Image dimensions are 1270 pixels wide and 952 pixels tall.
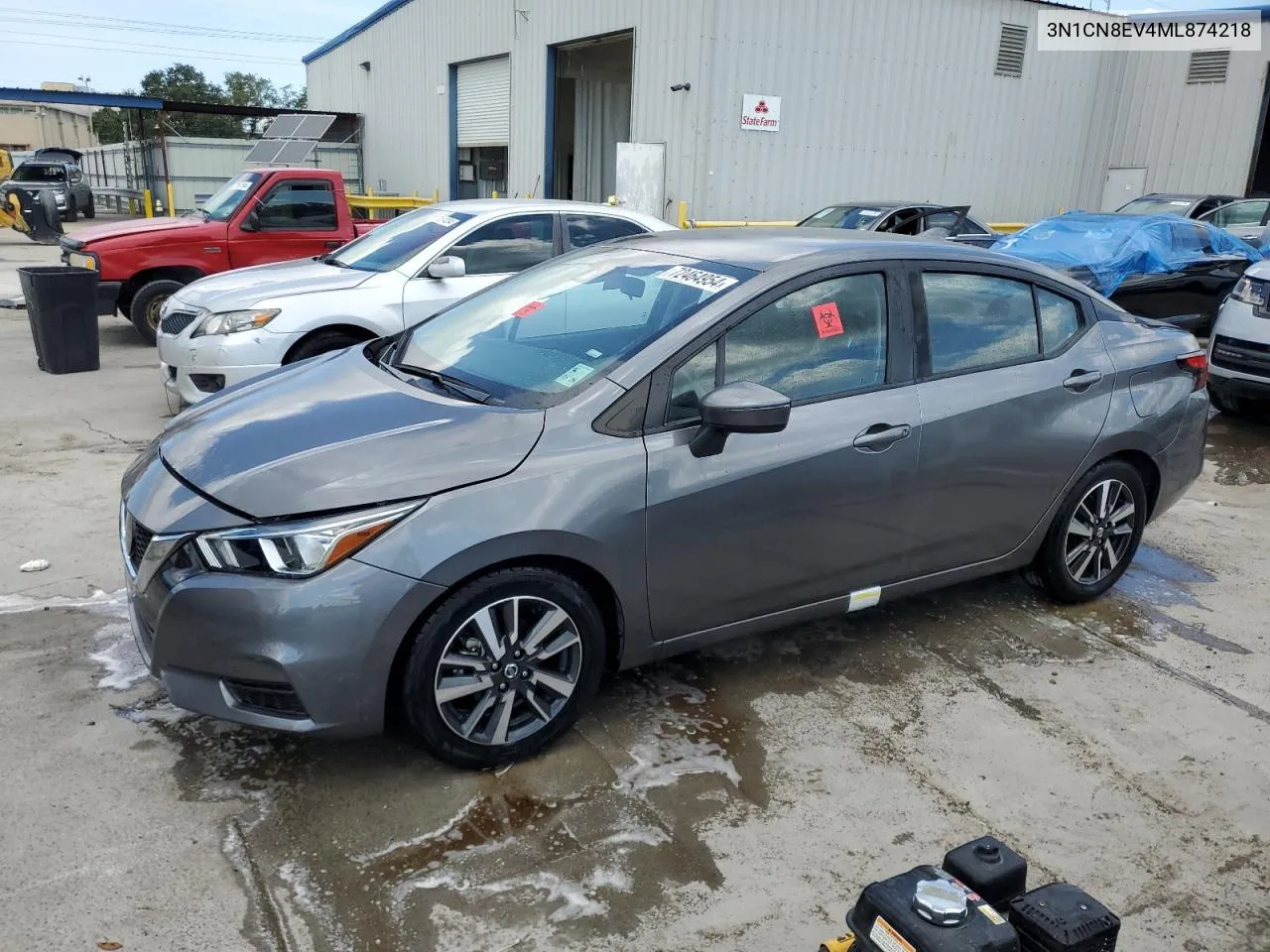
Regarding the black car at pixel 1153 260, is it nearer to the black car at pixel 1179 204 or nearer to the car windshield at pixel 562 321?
the black car at pixel 1179 204

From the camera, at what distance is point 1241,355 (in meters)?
7.75

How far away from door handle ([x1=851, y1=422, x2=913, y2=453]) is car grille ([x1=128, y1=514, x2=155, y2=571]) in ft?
7.71

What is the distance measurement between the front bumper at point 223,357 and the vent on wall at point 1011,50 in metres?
17.4

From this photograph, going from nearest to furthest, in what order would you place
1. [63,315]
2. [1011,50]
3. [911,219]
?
1. [63,315]
2. [911,219]
3. [1011,50]

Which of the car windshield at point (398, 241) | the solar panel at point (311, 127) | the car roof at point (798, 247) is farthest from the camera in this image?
the solar panel at point (311, 127)

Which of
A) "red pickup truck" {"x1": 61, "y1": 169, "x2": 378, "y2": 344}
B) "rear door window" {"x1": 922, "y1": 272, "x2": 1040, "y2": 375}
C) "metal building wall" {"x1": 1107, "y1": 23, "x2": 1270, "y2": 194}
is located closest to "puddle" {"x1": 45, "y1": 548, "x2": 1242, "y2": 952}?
"rear door window" {"x1": 922, "y1": 272, "x2": 1040, "y2": 375}

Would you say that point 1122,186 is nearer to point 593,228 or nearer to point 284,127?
point 593,228

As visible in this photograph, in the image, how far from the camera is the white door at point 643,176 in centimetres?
1678

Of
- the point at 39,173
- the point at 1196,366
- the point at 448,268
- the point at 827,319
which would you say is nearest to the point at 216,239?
the point at 448,268

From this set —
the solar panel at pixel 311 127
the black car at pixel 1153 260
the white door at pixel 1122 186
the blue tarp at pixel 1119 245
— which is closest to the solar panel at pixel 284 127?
the solar panel at pixel 311 127

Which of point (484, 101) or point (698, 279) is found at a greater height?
point (484, 101)

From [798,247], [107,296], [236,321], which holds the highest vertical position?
[798,247]

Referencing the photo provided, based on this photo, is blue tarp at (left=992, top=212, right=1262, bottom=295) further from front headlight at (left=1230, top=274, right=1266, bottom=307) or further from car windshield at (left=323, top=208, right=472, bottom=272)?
car windshield at (left=323, top=208, right=472, bottom=272)

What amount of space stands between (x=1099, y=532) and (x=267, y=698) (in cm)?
360
